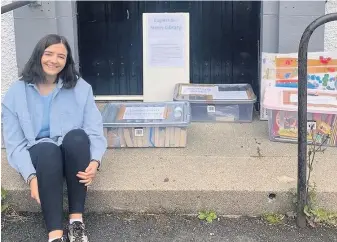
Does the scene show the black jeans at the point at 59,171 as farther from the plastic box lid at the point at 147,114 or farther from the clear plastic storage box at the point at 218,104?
the clear plastic storage box at the point at 218,104

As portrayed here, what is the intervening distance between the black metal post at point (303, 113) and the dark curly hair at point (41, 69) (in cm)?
133

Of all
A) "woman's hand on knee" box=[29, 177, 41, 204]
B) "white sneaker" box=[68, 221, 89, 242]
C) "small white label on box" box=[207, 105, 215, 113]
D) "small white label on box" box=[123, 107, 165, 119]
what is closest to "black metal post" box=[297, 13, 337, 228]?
"white sneaker" box=[68, 221, 89, 242]

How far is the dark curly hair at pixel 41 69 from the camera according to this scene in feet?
11.2

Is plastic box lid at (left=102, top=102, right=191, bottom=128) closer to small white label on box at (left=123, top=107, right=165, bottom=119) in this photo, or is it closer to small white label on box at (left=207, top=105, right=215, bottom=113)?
small white label on box at (left=123, top=107, right=165, bottom=119)

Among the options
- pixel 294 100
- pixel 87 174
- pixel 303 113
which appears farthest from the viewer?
pixel 294 100

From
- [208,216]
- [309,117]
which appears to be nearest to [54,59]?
[208,216]

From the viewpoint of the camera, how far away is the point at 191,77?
17.6 ft

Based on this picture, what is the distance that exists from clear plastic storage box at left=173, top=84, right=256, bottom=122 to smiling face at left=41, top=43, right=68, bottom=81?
4.79 ft

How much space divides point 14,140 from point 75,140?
14.3 inches

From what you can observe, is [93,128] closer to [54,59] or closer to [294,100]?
[54,59]

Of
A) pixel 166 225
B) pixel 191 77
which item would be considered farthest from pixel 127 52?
pixel 166 225

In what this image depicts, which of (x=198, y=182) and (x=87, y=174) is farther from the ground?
(x=87, y=174)

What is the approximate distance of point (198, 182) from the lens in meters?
3.56

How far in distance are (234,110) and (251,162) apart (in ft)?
3.15
